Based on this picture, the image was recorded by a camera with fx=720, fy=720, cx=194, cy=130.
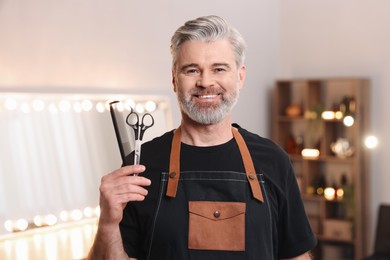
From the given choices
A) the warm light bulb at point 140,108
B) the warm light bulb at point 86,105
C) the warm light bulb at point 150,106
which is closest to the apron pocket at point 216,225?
the warm light bulb at point 86,105

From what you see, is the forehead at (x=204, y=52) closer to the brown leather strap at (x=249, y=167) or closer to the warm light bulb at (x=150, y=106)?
the brown leather strap at (x=249, y=167)

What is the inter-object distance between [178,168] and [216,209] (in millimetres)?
169

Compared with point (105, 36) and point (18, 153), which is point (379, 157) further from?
point (18, 153)

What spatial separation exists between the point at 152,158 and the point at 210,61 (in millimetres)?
370

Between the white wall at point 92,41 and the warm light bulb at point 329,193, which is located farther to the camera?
the warm light bulb at point 329,193

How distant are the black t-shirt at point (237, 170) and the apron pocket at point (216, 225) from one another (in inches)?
2.2

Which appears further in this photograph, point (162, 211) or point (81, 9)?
point (81, 9)

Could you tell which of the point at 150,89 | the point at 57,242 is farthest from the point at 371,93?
the point at 57,242

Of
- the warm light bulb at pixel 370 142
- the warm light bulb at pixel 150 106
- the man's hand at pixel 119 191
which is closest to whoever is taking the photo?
the man's hand at pixel 119 191

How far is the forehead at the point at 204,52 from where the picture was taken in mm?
2096

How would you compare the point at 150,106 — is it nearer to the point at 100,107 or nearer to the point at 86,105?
the point at 100,107

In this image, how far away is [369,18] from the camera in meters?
6.91

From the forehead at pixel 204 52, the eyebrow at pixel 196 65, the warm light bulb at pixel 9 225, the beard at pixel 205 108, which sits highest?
the forehead at pixel 204 52

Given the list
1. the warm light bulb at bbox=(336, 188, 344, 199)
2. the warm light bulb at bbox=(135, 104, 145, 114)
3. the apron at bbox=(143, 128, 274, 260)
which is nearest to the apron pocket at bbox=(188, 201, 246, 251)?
the apron at bbox=(143, 128, 274, 260)
